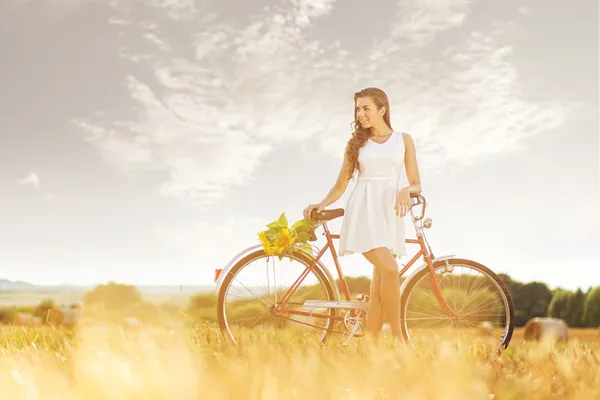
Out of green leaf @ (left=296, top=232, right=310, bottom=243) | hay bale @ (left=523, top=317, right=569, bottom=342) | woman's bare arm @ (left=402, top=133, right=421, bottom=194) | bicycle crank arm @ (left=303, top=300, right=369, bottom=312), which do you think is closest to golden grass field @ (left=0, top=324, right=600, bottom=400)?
bicycle crank arm @ (left=303, top=300, right=369, bottom=312)

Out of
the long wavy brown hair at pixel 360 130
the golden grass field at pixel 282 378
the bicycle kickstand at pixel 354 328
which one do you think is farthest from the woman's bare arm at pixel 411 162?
the golden grass field at pixel 282 378

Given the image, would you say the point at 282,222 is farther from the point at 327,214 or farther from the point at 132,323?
the point at 132,323

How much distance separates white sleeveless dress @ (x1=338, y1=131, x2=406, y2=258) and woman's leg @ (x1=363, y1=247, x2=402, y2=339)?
0.08 meters

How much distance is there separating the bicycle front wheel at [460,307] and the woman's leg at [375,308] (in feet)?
0.82

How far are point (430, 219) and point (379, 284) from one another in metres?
0.73

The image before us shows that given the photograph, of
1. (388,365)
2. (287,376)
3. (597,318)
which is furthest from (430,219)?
(597,318)

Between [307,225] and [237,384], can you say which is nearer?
[237,384]

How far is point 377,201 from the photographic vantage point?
5.54m

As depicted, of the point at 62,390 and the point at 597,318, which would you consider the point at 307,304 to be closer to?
the point at 62,390

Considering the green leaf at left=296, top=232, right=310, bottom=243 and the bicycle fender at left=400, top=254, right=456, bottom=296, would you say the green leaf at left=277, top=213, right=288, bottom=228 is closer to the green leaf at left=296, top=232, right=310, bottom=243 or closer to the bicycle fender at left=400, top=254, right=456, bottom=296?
the green leaf at left=296, top=232, right=310, bottom=243

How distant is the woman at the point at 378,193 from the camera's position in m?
5.49

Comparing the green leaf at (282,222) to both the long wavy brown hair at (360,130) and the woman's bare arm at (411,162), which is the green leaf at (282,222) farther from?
the woman's bare arm at (411,162)

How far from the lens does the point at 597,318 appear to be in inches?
499

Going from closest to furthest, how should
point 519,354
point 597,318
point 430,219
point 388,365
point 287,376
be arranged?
1. point 287,376
2. point 388,365
3. point 519,354
4. point 430,219
5. point 597,318
